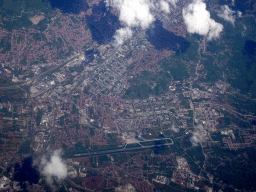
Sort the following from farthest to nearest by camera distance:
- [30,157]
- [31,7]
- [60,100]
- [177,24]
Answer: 1. [177,24]
2. [31,7]
3. [60,100]
4. [30,157]

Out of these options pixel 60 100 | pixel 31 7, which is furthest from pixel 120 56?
pixel 31 7

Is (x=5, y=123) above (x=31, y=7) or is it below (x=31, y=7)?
below

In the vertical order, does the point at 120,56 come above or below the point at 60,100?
above

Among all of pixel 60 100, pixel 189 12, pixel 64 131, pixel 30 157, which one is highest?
pixel 189 12

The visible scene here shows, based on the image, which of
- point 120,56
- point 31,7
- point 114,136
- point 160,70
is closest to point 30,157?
point 114,136

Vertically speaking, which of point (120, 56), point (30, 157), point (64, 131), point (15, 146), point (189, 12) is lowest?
point (30, 157)

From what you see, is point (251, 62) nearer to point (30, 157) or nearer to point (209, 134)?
point (209, 134)

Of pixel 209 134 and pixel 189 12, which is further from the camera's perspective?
pixel 189 12

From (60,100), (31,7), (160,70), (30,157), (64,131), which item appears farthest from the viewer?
(31,7)

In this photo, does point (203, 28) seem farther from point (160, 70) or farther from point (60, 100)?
point (60, 100)
